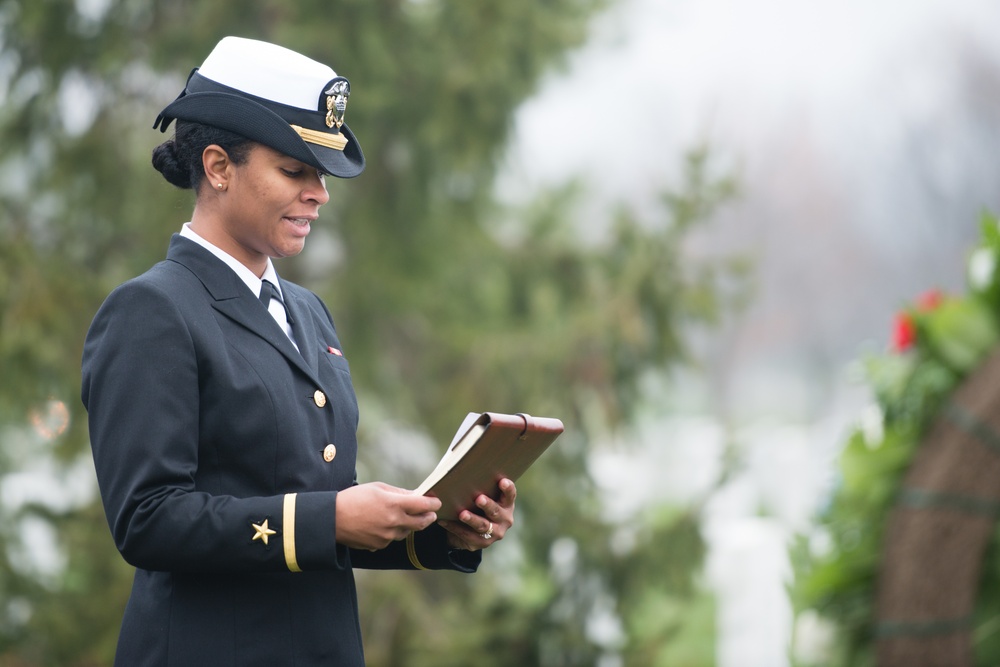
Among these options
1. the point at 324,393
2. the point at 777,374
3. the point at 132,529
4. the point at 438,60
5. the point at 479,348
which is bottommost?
the point at 132,529

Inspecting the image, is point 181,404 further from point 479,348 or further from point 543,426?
point 479,348

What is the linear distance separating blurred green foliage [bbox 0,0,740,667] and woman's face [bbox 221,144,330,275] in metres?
3.65

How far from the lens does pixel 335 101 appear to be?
2135 millimetres

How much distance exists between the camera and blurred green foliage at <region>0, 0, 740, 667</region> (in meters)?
5.77

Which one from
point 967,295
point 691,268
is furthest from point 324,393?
point 691,268

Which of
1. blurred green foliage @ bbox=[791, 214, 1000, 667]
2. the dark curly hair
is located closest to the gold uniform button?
the dark curly hair

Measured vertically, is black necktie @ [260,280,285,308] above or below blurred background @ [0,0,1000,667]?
below

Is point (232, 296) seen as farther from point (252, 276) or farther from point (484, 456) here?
point (484, 456)

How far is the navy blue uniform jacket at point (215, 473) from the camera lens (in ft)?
6.06

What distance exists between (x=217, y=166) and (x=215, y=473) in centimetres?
52

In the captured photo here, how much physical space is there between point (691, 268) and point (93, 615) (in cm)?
351

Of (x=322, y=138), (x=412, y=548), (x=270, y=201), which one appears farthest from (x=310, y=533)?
(x=322, y=138)

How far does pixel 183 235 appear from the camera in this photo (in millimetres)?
2139

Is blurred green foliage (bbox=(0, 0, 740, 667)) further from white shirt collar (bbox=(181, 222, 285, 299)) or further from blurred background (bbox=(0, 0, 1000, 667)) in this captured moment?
white shirt collar (bbox=(181, 222, 285, 299))
